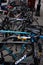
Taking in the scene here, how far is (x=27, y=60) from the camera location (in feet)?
17.4

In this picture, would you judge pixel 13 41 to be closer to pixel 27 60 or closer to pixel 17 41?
pixel 17 41

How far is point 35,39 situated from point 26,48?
0.85 meters

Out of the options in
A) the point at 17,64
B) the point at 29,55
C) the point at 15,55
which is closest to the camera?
the point at 17,64

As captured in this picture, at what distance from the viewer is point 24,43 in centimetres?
516

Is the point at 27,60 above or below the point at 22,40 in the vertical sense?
below

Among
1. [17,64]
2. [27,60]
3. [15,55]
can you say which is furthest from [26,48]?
[17,64]

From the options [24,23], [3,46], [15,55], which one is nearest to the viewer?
[3,46]

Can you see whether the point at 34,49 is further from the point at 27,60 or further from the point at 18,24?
the point at 18,24

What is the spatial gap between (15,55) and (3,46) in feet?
2.32

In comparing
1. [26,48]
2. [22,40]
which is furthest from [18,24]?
[22,40]

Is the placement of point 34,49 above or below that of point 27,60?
above

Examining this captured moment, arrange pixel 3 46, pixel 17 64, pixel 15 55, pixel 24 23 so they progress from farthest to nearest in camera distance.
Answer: pixel 24 23 → pixel 15 55 → pixel 3 46 → pixel 17 64

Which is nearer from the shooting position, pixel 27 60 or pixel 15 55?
pixel 27 60

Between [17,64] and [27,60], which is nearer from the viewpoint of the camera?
[17,64]
